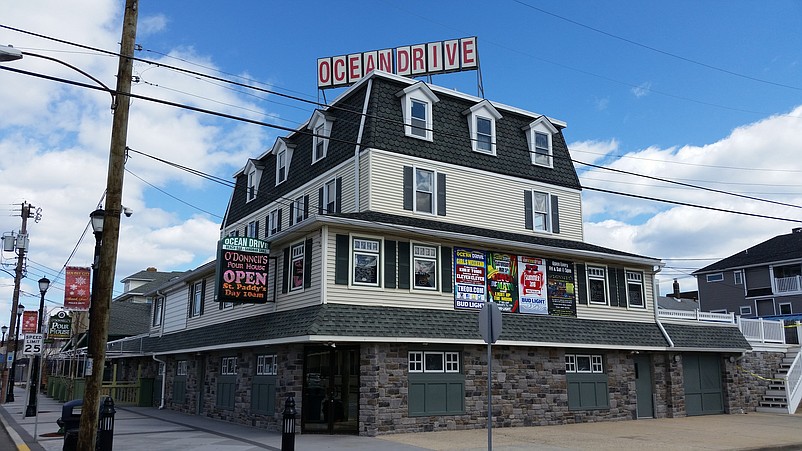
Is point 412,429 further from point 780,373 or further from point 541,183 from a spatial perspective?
point 780,373

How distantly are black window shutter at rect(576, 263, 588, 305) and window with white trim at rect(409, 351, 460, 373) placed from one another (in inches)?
225

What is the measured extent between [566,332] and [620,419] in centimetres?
392

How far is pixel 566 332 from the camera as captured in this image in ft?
71.0

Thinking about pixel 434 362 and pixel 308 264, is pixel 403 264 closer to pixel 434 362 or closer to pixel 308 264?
pixel 308 264

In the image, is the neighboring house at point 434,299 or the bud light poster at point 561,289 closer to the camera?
the neighboring house at point 434,299

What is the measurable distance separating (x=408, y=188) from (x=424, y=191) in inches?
26.0

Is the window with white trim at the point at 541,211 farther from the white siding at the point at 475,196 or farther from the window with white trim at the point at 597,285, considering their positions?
the window with white trim at the point at 597,285

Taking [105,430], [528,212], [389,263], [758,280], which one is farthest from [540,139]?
[758,280]

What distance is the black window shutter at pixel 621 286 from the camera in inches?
949

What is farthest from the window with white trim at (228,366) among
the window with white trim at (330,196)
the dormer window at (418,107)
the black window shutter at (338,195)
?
the dormer window at (418,107)

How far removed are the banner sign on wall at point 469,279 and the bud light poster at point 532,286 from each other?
5.01 feet

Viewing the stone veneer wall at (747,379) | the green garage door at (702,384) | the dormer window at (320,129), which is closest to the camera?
the dormer window at (320,129)

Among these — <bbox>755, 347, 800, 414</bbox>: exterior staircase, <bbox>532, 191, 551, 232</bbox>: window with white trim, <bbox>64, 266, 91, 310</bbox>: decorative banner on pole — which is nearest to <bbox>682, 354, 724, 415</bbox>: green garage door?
<bbox>755, 347, 800, 414</bbox>: exterior staircase

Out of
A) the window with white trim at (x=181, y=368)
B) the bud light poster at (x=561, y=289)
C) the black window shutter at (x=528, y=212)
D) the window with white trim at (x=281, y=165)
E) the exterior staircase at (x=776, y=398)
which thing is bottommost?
the exterior staircase at (x=776, y=398)
